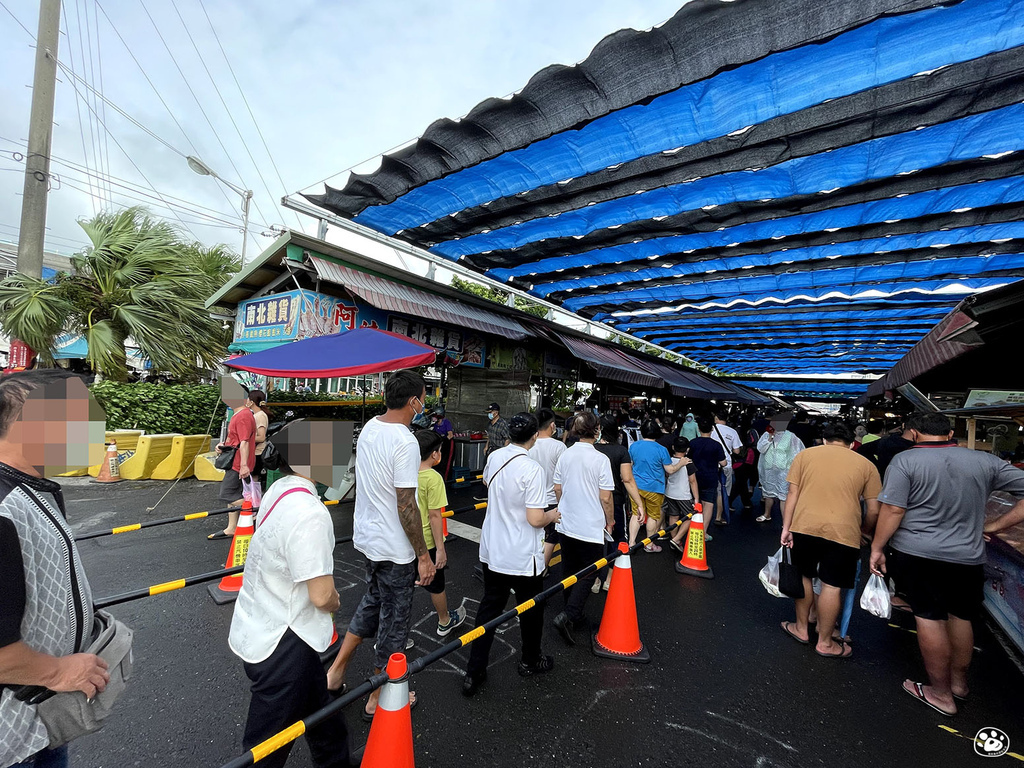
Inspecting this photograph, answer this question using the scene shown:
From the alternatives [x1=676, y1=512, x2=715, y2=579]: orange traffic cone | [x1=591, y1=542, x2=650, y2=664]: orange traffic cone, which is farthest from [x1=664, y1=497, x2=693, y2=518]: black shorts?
[x1=591, y1=542, x2=650, y2=664]: orange traffic cone

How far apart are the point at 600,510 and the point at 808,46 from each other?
4.32 meters

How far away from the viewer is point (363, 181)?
6.09 metres

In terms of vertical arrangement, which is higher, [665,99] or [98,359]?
[665,99]

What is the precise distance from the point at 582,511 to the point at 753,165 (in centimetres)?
459

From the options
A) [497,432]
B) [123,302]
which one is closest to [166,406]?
[123,302]

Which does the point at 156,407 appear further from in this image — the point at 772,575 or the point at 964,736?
the point at 964,736

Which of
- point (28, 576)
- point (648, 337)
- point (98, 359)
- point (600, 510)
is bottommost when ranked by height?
point (600, 510)

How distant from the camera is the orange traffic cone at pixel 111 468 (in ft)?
26.7

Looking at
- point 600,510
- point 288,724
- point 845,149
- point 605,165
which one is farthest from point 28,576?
point 845,149

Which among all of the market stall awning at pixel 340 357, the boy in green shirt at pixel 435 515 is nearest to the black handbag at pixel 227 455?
the market stall awning at pixel 340 357

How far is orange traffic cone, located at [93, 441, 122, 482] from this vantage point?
8.14 metres

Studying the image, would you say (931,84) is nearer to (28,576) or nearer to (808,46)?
(808,46)

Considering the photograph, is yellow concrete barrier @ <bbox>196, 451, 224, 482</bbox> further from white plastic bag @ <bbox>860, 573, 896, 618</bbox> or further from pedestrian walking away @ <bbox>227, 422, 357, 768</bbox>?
white plastic bag @ <bbox>860, 573, 896, 618</bbox>

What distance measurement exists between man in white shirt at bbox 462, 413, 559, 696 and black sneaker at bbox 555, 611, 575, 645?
1.78 feet
